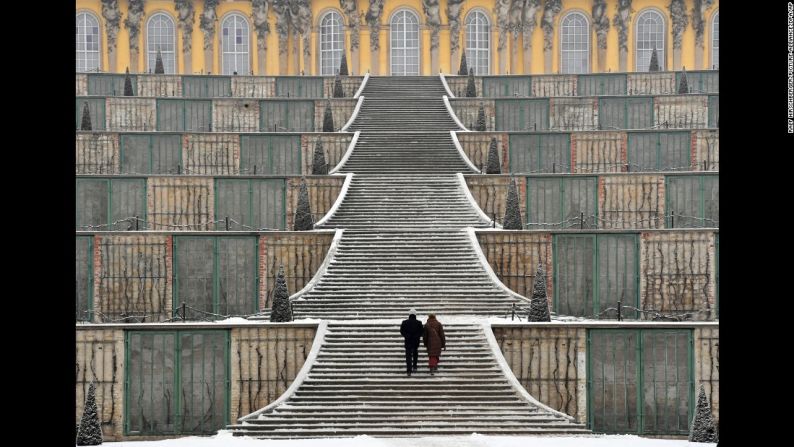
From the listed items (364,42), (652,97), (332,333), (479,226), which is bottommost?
(332,333)

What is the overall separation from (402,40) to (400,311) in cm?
2999

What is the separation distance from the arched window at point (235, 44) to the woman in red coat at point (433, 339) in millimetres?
33847

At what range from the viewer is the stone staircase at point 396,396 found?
65.1 feet

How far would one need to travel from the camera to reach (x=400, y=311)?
25.1m

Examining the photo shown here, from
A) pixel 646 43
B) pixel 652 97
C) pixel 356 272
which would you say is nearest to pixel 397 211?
pixel 356 272

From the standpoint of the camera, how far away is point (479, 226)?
29266mm

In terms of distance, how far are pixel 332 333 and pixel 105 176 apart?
32.4 feet

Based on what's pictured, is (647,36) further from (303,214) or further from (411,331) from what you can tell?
(411,331)

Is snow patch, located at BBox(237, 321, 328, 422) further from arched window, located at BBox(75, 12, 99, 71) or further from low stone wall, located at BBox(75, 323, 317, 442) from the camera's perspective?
arched window, located at BBox(75, 12, 99, 71)

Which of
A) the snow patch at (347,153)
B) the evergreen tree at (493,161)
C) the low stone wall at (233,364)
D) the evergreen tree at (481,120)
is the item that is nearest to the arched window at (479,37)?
the evergreen tree at (481,120)

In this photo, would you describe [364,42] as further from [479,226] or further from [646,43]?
[479,226]

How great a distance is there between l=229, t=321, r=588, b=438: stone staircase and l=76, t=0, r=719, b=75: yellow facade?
3109cm

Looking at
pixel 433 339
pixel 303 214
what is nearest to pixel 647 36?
pixel 303 214
